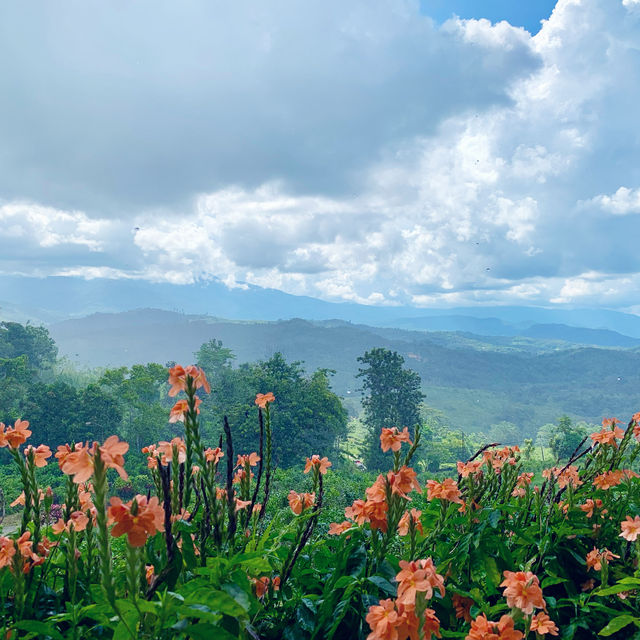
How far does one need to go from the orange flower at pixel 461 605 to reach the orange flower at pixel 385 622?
605mm

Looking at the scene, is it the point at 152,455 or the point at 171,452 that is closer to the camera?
the point at 171,452

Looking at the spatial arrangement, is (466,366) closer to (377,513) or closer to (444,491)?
(444,491)

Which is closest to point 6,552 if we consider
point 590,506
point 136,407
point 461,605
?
point 461,605

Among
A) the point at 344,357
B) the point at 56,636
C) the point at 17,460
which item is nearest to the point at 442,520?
the point at 56,636

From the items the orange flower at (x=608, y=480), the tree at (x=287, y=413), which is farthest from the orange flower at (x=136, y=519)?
the tree at (x=287, y=413)

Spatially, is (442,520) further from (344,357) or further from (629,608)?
(344,357)

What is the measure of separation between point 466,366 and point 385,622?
169 metres

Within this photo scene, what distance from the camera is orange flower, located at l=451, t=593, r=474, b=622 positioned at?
1255mm

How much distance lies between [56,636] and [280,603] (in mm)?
580

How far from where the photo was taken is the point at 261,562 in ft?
2.89

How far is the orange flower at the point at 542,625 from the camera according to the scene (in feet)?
3.30

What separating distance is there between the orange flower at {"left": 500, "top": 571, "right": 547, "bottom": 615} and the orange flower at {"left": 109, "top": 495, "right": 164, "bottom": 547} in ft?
2.49

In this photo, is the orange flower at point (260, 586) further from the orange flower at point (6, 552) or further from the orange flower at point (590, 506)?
the orange flower at point (590, 506)

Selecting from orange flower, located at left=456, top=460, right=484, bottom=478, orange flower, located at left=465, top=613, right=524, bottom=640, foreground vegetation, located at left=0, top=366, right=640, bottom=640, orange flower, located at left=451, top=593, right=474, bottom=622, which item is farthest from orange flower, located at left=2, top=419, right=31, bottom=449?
orange flower, located at left=456, top=460, right=484, bottom=478
